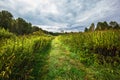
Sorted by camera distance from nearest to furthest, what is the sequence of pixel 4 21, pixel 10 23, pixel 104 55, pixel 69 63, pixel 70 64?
A: pixel 70 64 → pixel 69 63 → pixel 104 55 → pixel 4 21 → pixel 10 23

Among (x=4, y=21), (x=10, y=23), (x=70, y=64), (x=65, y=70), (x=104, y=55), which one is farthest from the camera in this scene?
(x=10, y=23)

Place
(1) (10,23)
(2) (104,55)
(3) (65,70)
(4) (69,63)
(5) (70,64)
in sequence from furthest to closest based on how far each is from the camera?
(1) (10,23) → (2) (104,55) → (4) (69,63) → (5) (70,64) → (3) (65,70)

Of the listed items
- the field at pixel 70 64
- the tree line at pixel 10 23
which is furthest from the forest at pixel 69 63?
the tree line at pixel 10 23

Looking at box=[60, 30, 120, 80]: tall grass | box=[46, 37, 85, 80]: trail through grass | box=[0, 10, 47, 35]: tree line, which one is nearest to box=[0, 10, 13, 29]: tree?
box=[0, 10, 47, 35]: tree line

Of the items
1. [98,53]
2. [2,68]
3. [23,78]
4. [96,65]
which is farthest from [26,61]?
[98,53]

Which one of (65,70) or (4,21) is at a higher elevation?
(4,21)

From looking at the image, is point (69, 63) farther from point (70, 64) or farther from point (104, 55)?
point (104, 55)

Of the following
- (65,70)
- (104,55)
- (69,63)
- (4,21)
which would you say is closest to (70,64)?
(69,63)

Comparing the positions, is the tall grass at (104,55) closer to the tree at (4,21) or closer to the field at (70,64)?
the field at (70,64)

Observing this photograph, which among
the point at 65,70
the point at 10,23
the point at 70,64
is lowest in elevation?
the point at 65,70

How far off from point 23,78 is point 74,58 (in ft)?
12.3

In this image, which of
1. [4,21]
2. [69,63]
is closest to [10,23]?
[4,21]

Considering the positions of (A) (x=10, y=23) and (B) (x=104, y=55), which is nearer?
(B) (x=104, y=55)

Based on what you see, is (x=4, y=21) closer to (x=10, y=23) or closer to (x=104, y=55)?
(x=10, y=23)
